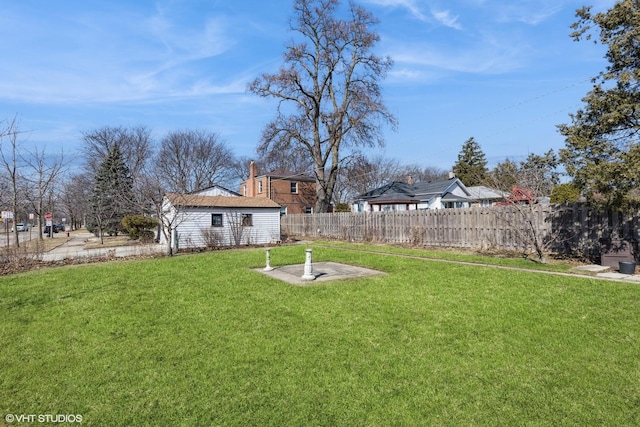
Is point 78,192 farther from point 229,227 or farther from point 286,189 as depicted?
point 229,227

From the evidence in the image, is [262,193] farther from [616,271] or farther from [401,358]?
[401,358]

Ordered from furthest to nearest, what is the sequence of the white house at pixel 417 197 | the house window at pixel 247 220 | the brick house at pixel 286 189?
1. the brick house at pixel 286 189
2. the white house at pixel 417 197
3. the house window at pixel 247 220

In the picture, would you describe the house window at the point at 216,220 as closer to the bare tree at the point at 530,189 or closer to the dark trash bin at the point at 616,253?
the bare tree at the point at 530,189

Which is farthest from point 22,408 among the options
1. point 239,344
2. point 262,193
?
point 262,193

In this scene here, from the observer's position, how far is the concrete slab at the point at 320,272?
27.5 ft

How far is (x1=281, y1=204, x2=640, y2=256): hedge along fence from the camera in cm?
1006

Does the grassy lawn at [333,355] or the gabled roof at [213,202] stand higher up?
the gabled roof at [213,202]

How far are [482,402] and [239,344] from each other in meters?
2.86

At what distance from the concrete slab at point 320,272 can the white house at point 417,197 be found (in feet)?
73.5

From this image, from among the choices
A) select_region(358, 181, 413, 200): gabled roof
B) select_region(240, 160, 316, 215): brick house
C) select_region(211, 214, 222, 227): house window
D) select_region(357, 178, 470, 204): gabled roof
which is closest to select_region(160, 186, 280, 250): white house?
select_region(211, 214, 222, 227): house window

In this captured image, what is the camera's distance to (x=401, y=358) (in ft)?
13.0

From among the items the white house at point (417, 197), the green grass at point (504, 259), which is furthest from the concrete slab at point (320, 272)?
the white house at point (417, 197)

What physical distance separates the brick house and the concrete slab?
84.5 ft

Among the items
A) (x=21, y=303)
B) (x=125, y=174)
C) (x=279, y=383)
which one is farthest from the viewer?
(x=125, y=174)
